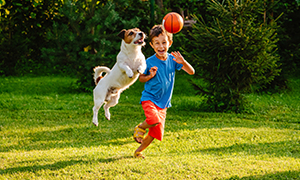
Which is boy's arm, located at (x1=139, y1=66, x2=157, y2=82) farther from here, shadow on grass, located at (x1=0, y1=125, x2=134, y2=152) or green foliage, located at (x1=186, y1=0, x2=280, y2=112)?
green foliage, located at (x1=186, y1=0, x2=280, y2=112)

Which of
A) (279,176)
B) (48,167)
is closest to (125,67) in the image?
(48,167)

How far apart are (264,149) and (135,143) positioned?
236 centimetres

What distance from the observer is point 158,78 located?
15.0ft

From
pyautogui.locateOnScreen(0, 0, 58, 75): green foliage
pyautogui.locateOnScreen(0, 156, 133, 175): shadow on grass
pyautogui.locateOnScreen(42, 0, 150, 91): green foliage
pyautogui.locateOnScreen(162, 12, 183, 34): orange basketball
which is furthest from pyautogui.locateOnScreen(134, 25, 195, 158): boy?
pyautogui.locateOnScreen(0, 0, 58, 75): green foliage

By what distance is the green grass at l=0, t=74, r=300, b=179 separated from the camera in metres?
4.81

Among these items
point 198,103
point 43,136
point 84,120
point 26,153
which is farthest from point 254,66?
point 26,153

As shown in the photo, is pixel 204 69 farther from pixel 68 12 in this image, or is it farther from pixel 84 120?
pixel 68 12

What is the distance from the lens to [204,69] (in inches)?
392

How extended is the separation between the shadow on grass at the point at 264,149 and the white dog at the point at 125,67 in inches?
110

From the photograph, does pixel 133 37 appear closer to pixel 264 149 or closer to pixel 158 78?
pixel 158 78

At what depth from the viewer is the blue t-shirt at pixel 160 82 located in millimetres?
4590

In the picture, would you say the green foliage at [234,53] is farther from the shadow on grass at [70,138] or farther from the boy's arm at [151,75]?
the boy's arm at [151,75]

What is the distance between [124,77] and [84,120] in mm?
5134

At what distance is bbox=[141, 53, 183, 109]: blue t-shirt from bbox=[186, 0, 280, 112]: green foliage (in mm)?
4934
